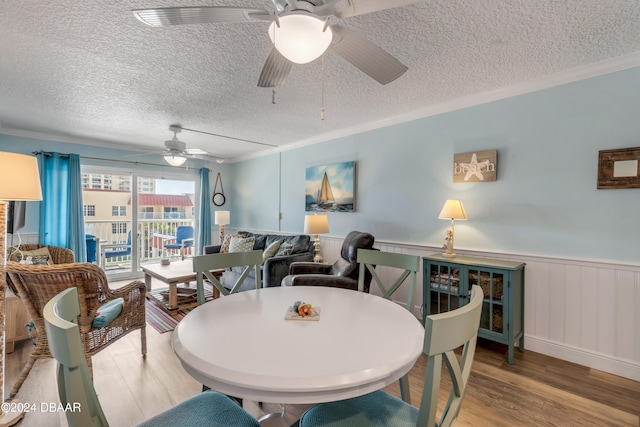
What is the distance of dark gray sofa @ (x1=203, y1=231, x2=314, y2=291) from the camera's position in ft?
11.6

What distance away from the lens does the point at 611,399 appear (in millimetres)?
1920

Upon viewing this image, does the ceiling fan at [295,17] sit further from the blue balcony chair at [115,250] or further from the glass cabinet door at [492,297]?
the blue balcony chair at [115,250]

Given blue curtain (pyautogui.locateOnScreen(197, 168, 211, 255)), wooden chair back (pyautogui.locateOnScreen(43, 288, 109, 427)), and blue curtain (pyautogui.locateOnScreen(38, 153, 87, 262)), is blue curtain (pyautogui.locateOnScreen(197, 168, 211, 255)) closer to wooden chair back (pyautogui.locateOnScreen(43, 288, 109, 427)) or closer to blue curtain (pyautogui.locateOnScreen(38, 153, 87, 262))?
blue curtain (pyautogui.locateOnScreen(38, 153, 87, 262))

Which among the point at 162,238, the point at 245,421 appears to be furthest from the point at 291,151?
the point at 245,421

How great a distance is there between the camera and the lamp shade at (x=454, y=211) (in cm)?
276

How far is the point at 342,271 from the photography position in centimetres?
309

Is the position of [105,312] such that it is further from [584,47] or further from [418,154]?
[584,47]

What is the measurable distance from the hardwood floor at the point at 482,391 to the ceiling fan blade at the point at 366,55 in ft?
6.69

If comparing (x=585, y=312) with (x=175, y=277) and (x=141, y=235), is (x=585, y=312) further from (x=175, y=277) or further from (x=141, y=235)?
(x=141, y=235)

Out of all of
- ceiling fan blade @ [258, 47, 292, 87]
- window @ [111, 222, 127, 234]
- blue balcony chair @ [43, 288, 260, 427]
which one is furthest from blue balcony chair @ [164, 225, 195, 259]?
blue balcony chair @ [43, 288, 260, 427]

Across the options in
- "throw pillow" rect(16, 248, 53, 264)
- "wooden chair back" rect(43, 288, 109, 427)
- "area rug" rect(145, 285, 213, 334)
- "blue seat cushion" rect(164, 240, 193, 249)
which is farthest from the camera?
"blue seat cushion" rect(164, 240, 193, 249)

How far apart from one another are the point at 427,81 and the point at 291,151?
9.29ft

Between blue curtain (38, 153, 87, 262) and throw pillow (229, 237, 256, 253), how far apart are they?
7.47 ft

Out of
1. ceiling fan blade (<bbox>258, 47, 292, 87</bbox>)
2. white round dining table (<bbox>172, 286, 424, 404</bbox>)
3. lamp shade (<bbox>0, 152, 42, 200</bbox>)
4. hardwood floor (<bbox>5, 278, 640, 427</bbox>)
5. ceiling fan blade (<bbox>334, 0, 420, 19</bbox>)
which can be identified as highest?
ceiling fan blade (<bbox>334, 0, 420, 19</bbox>)
